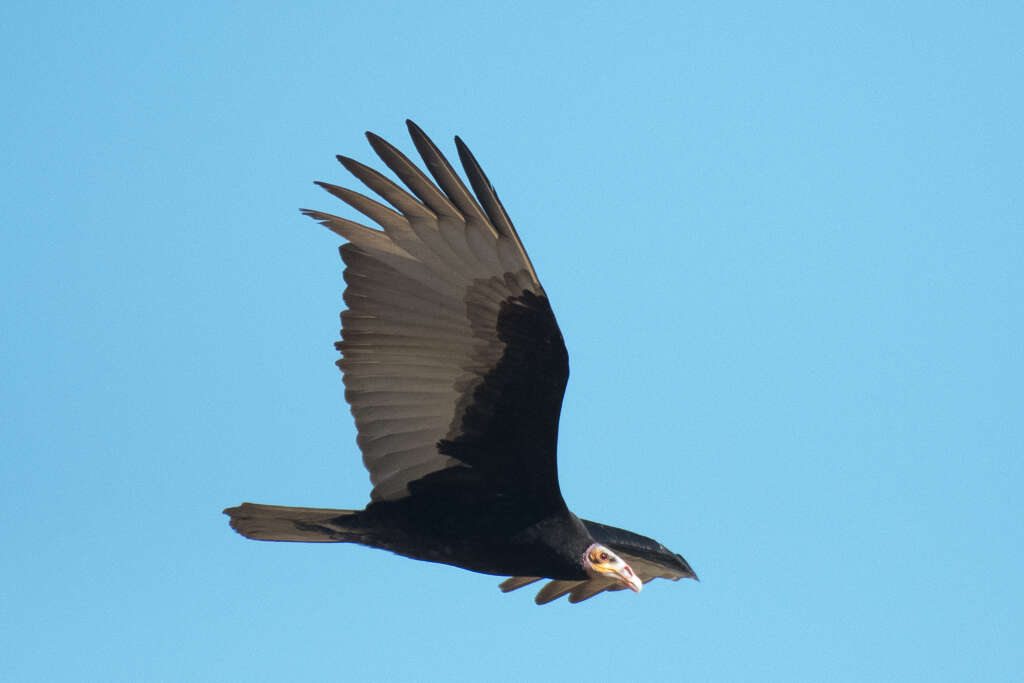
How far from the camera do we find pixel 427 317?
6.39m

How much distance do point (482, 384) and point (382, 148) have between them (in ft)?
4.25

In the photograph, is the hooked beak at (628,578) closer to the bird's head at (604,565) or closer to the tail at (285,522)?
the bird's head at (604,565)

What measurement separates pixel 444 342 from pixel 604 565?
1488 mm

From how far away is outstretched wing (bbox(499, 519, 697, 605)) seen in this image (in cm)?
768

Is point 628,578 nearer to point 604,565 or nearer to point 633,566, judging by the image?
point 604,565

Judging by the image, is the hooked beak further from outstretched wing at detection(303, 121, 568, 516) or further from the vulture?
outstretched wing at detection(303, 121, 568, 516)

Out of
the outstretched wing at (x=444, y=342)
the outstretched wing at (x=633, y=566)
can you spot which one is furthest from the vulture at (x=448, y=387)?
the outstretched wing at (x=633, y=566)

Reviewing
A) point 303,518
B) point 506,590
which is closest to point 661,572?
point 506,590

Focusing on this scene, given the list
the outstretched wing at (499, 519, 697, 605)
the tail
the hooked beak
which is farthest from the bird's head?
the tail

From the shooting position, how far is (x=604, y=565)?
267 inches

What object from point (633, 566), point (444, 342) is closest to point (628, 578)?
point (633, 566)

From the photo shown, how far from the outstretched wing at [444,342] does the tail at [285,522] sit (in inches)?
9.3

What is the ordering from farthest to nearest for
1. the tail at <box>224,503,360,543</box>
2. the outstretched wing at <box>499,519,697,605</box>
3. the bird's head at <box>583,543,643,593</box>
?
the outstretched wing at <box>499,519,697,605</box>, the bird's head at <box>583,543,643,593</box>, the tail at <box>224,503,360,543</box>

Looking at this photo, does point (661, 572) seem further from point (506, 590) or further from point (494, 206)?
point (494, 206)
